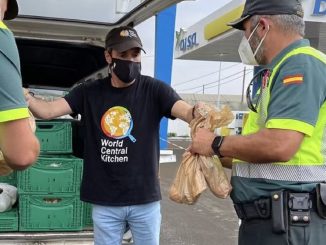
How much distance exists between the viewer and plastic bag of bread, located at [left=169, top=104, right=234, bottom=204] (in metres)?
2.46

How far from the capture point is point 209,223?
7.47 m

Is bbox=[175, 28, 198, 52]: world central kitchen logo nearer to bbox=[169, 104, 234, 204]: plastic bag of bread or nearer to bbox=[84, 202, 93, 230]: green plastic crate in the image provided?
bbox=[84, 202, 93, 230]: green plastic crate

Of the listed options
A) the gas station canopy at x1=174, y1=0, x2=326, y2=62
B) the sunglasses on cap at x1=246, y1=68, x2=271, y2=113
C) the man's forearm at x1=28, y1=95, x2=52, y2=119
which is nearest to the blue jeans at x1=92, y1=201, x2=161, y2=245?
the man's forearm at x1=28, y1=95, x2=52, y2=119

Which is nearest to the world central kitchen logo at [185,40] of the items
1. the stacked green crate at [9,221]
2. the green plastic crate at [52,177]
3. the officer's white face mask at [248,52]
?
the green plastic crate at [52,177]

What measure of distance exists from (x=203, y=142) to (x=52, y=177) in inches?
75.9

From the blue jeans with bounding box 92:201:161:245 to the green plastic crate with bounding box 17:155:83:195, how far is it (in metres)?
0.78

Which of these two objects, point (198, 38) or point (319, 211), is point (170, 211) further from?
point (198, 38)

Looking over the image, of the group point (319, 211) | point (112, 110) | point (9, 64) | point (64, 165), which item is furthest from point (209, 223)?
point (9, 64)

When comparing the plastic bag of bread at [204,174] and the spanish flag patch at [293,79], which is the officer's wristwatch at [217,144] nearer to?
the plastic bag of bread at [204,174]

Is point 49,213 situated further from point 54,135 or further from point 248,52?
point 248,52

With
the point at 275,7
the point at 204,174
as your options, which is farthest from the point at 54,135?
the point at 275,7

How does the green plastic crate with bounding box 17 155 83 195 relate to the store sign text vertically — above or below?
below

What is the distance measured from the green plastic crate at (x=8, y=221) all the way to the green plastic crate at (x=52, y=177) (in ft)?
0.62

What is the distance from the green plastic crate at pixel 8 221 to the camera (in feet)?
12.6
